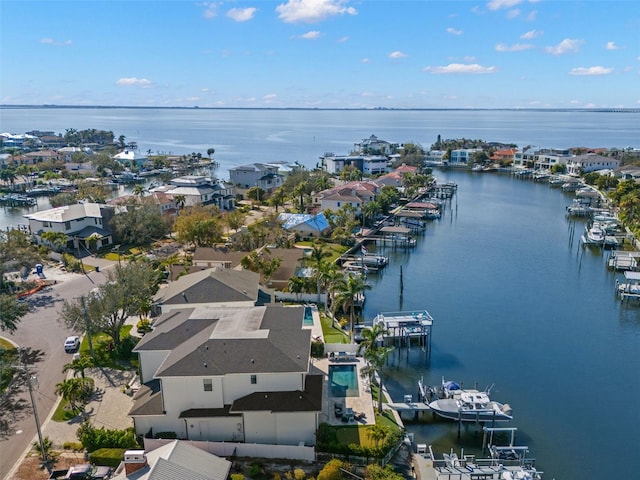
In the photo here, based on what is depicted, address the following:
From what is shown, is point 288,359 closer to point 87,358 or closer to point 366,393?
point 366,393

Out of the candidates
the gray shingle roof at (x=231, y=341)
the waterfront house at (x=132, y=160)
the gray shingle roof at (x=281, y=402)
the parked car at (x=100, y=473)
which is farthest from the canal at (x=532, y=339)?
the waterfront house at (x=132, y=160)

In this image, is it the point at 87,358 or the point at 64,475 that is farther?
the point at 87,358

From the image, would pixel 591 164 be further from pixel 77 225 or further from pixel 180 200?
pixel 77 225

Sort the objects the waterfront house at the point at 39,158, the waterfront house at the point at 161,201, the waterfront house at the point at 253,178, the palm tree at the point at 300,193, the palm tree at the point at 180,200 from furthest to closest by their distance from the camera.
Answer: the waterfront house at the point at 39,158 → the waterfront house at the point at 253,178 → the palm tree at the point at 300,193 → the palm tree at the point at 180,200 → the waterfront house at the point at 161,201

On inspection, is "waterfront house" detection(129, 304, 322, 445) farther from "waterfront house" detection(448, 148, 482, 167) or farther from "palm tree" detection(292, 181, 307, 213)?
"waterfront house" detection(448, 148, 482, 167)

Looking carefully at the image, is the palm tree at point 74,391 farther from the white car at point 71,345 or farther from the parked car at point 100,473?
the white car at point 71,345

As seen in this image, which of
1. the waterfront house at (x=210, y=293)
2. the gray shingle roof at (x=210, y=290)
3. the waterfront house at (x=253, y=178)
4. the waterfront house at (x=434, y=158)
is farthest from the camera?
the waterfront house at (x=434, y=158)

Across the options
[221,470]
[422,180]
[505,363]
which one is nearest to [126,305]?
[221,470]

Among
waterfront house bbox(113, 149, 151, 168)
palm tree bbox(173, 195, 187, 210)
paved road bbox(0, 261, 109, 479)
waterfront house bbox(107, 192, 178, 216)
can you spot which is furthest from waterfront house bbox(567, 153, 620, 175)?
paved road bbox(0, 261, 109, 479)
